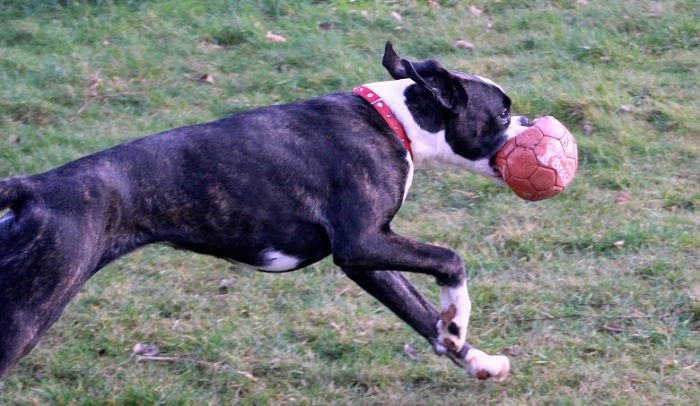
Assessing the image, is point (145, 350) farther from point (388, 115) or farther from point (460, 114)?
point (460, 114)

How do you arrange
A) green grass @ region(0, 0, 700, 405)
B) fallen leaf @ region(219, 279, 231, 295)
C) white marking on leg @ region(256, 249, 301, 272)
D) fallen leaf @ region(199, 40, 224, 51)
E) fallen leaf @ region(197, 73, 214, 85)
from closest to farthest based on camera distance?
white marking on leg @ region(256, 249, 301, 272)
green grass @ region(0, 0, 700, 405)
fallen leaf @ region(219, 279, 231, 295)
fallen leaf @ region(197, 73, 214, 85)
fallen leaf @ region(199, 40, 224, 51)

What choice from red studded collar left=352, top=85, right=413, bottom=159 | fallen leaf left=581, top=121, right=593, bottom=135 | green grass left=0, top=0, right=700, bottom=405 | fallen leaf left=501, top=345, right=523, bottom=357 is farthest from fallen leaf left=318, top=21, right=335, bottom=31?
fallen leaf left=501, top=345, right=523, bottom=357

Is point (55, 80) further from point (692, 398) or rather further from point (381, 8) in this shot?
point (692, 398)

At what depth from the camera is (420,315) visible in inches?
204

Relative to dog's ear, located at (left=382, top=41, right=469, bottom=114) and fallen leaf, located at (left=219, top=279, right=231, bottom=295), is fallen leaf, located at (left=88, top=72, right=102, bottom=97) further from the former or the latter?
dog's ear, located at (left=382, top=41, right=469, bottom=114)

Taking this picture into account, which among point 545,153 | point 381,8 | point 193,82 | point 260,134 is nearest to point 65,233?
point 260,134

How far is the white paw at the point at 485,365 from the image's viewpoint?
504cm

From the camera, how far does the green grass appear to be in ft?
→ 17.2

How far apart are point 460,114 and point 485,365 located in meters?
1.17

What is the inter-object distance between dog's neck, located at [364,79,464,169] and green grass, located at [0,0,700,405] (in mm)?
982

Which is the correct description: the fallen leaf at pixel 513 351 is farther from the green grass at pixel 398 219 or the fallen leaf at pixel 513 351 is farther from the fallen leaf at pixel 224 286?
the fallen leaf at pixel 224 286

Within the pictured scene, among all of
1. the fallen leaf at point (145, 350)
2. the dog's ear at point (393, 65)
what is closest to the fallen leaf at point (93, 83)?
the fallen leaf at point (145, 350)

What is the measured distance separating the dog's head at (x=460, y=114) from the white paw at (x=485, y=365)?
891 mm

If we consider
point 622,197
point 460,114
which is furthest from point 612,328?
point 622,197
